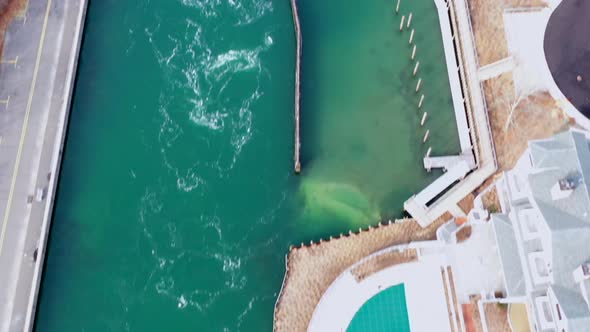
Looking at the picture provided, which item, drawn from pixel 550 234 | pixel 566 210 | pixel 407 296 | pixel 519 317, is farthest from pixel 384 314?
pixel 566 210

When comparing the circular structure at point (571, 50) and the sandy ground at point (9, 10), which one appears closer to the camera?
the circular structure at point (571, 50)

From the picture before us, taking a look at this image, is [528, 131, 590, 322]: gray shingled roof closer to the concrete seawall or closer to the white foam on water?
the white foam on water

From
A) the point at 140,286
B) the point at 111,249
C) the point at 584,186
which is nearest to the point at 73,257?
the point at 111,249

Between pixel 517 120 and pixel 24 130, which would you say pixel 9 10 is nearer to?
pixel 24 130

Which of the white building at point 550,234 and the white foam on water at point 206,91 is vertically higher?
the white foam on water at point 206,91

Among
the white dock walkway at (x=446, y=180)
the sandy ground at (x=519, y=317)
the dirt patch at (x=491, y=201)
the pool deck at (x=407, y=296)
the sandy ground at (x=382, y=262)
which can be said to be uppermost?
the white dock walkway at (x=446, y=180)

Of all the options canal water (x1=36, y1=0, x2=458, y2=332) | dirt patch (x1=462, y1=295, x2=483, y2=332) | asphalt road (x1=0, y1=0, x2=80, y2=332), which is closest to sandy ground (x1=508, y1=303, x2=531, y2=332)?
dirt patch (x1=462, y1=295, x2=483, y2=332)

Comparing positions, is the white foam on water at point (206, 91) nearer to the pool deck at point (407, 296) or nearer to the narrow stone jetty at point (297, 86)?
the narrow stone jetty at point (297, 86)

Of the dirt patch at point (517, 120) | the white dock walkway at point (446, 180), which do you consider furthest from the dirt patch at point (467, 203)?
the dirt patch at point (517, 120)
